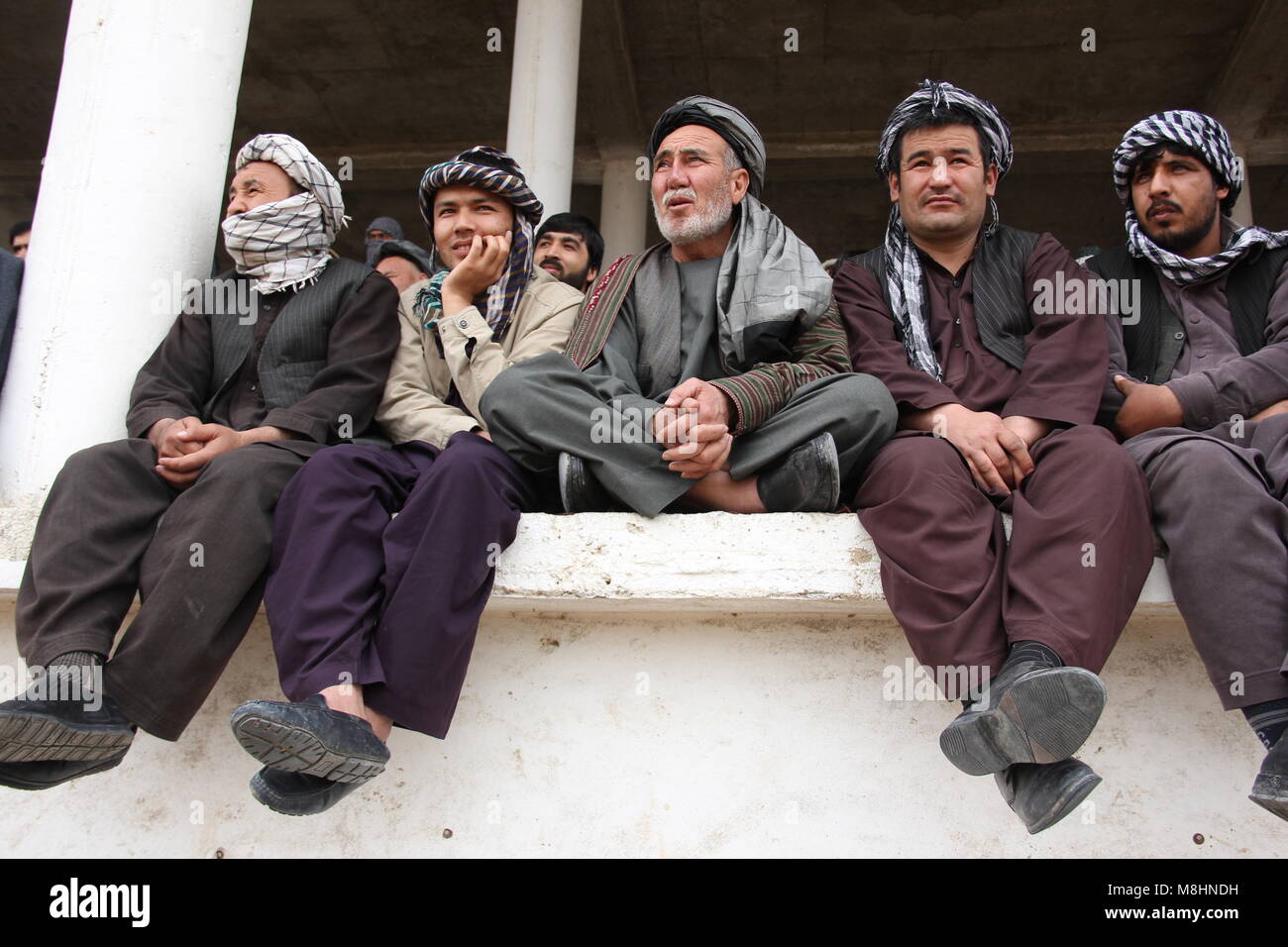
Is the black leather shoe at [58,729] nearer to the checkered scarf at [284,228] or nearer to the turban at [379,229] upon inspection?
the checkered scarf at [284,228]

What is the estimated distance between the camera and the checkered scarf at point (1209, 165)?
9.53 feet

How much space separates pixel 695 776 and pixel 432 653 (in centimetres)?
73

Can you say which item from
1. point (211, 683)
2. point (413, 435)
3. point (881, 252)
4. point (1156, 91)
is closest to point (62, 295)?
point (413, 435)

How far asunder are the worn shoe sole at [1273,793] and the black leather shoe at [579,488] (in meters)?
1.47

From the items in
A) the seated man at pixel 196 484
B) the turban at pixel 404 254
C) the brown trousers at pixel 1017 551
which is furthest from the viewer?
the turban at pixel 404 254

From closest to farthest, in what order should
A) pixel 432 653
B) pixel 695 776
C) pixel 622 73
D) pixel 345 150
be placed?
pixel 432 653, pixel 695 776, pixel 622 73, pixel 345 150

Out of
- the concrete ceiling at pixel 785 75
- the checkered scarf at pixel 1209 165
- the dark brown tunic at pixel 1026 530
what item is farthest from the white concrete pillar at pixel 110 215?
the concrete ceiling at pixel 785 75

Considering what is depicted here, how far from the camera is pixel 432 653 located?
213 centimetres

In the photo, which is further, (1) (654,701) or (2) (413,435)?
(2) (413,435)

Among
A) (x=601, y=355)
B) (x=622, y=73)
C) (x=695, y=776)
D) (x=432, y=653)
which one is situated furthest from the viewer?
(x=622, y=73)

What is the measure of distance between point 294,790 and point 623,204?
20.8 ft

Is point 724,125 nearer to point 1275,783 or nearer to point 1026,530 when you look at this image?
point 1026,530

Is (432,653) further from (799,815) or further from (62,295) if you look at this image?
(62,295)

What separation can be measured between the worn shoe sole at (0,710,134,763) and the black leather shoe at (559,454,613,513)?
42.1 inches
